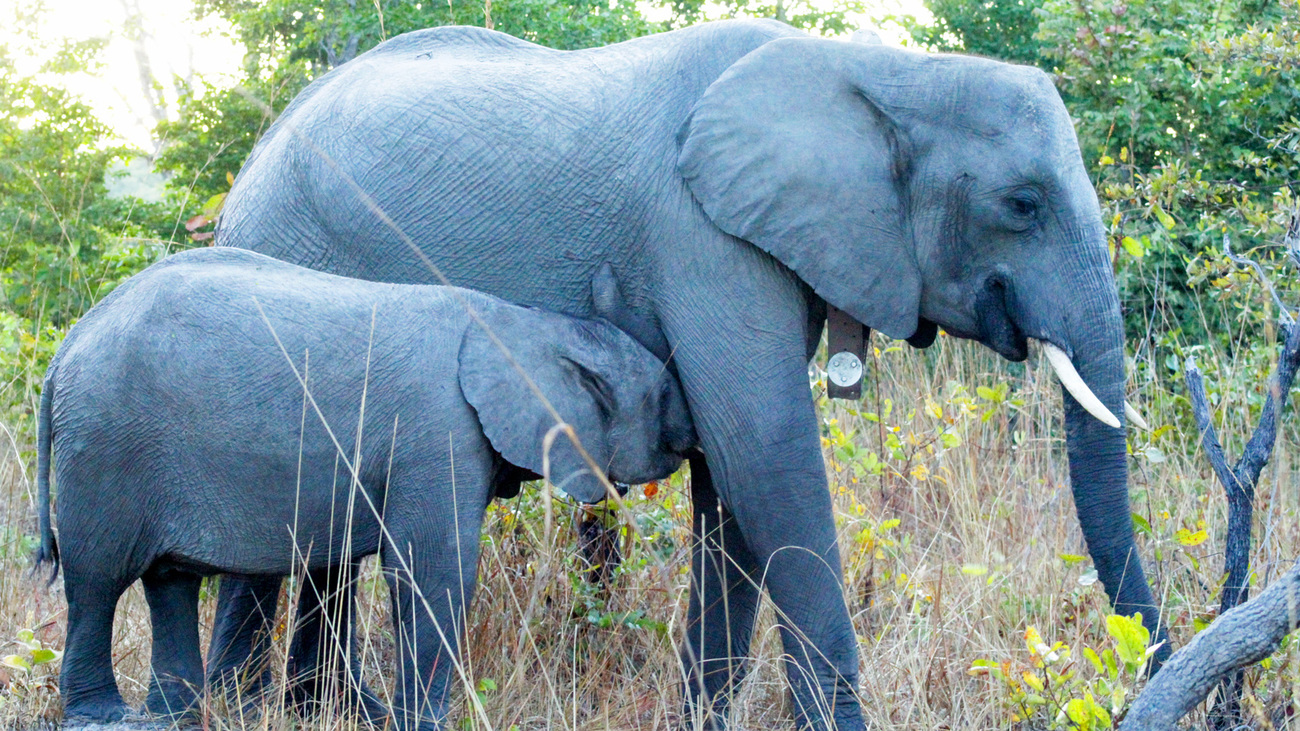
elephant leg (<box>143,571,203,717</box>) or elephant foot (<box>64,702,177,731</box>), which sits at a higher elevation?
elephant leg (<box>143,571,203,717</box>)

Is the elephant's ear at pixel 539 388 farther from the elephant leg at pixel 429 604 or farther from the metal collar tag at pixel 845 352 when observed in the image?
the metal collar tag at pixel 845 352

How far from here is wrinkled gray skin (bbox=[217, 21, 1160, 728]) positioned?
3.79m

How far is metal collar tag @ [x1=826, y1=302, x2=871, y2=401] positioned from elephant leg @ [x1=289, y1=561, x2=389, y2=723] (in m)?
1.47

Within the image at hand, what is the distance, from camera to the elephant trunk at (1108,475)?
3.81 meters

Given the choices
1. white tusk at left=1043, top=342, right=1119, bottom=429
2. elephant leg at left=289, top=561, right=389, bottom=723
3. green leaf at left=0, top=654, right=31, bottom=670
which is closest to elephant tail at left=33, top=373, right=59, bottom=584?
green leaf at left=0, top=654, right=31, bottom=670

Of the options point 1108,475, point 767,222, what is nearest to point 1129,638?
point 1108,475

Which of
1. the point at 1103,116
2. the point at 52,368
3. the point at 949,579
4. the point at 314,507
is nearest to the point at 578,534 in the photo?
the point at 949,579

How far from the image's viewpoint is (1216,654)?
3014mm

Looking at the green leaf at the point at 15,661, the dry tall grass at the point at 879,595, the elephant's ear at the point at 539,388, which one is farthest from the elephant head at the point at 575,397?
the green leaf at the point at 15,661

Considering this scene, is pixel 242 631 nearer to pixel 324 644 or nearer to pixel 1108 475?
pixel 324 644

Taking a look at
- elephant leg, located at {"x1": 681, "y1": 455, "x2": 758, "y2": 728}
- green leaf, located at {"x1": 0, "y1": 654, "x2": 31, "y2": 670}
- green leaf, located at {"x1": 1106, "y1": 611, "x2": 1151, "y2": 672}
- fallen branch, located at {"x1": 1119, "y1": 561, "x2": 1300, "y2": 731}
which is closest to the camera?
fallen branch, located at {"x1": 1119, "y1": 561, "x2": 1300, "y2": 731}

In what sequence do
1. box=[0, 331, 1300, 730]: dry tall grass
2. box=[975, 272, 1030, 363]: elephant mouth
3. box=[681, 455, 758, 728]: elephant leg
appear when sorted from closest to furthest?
box=[975, 272, 1030, 363]: elephant mouth, box=[0, 331, 1300, 730]: dry tall grass, box=[681, 455, 758, 728]: elephant leg

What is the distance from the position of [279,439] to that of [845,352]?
5.39 feet

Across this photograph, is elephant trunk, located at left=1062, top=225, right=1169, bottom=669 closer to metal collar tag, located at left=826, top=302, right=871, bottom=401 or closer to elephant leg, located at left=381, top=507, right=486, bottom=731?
metal collar tag, located at left=826, top=302, right=871, bottom=401
